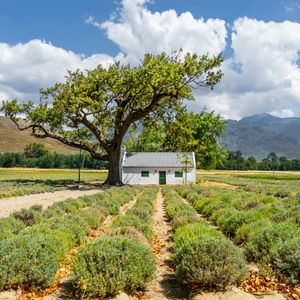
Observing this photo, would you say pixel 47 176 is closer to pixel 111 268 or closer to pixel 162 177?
pixel 162 177

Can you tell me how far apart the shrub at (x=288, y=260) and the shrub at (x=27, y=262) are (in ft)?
14.2

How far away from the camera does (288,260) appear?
689 cm

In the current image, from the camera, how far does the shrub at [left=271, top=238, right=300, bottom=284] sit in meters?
6.66

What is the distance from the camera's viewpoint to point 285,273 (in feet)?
22.6

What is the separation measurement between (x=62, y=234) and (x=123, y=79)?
94.4 feet

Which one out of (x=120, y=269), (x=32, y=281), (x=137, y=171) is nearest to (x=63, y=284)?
(x=32, y=281)

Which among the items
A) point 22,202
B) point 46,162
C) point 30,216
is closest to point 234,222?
point 30,216

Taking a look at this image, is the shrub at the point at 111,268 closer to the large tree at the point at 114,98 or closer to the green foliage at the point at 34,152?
the large tree at the point at 114,98

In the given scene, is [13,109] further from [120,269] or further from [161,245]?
[120,269]

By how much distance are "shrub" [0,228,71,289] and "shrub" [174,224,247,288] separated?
8.06 ft

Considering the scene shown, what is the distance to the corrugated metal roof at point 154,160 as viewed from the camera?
50213 mm

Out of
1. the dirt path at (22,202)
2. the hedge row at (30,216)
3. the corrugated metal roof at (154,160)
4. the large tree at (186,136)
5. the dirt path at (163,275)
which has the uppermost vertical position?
the large tree at (186,136)

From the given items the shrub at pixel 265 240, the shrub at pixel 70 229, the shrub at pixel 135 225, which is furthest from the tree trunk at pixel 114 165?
the shrub at pixel 265 240

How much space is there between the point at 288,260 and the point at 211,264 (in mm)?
1629
